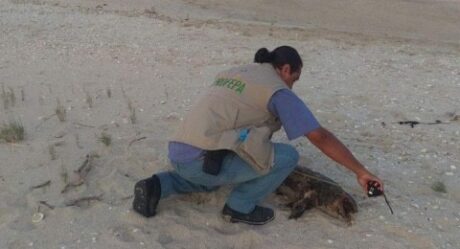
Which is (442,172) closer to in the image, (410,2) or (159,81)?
(159,81)

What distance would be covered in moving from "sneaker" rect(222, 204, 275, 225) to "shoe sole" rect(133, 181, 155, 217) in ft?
1.59

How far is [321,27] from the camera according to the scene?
12.0 m

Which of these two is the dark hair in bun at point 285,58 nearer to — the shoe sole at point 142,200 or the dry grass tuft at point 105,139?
the shoe sole at point 142,200

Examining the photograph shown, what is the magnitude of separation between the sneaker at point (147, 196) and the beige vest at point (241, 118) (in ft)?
1.33

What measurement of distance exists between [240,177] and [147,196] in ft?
2.01

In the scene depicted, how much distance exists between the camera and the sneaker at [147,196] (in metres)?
4.22

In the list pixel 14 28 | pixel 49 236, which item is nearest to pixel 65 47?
pixel 14 28

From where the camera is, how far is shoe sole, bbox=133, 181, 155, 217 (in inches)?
166

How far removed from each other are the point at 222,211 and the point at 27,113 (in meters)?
2.68

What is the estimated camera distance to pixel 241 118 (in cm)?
399

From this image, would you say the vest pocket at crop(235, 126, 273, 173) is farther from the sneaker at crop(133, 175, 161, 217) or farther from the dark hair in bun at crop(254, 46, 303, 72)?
the sneaker at crop(133, 175, 161, 217)

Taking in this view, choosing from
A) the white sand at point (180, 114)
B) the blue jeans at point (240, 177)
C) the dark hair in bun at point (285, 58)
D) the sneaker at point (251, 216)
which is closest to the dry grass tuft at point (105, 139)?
the white sand at point (180, 114)

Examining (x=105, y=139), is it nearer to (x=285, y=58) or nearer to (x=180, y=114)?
(x=180, y=114)

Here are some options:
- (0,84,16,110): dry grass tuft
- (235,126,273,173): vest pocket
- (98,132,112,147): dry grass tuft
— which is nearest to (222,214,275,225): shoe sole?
(235,126,273,173): vest pocket
